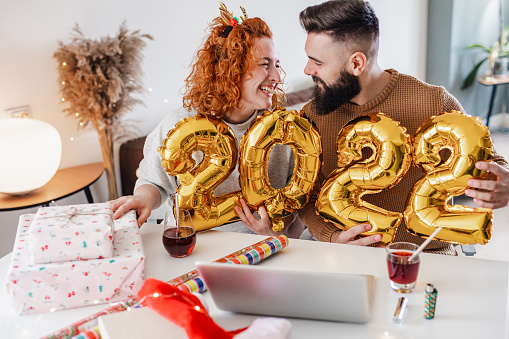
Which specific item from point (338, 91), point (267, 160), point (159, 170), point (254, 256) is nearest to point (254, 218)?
point (267, 160)

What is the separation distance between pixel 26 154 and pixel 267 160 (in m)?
1.17

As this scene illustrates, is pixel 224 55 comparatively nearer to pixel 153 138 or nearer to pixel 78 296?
pixel 153 138

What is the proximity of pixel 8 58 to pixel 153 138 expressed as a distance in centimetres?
104

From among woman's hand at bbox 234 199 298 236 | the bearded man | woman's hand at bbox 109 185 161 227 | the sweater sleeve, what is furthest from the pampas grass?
woman's hand at bbox 234 199 298 236

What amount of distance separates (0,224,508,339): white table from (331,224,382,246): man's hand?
0.09m

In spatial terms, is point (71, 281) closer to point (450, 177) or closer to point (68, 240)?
point (68, 240)

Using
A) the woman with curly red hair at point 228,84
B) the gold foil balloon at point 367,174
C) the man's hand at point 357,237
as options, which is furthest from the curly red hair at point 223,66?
the man's hand at point 357,237

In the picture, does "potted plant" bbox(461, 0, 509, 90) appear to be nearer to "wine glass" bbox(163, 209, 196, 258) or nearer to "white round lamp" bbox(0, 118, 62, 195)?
"white round lamp" bbox(0, 118, 62, 195)

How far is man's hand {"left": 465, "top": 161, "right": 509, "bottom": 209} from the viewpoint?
4.35 feet

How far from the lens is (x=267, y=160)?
1469mm

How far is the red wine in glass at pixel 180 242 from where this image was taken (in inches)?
49.9

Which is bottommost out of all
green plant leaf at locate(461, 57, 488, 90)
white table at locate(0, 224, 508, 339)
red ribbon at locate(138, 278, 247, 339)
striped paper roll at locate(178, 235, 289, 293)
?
green plant leaf at locate(461, 57, 488, 90)

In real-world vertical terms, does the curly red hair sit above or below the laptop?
above

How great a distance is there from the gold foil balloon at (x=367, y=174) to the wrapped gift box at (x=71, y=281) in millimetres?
560
